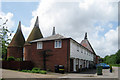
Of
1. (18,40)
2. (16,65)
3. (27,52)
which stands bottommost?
(16,65)

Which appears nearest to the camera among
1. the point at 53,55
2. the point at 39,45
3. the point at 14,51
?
the point at 53,55

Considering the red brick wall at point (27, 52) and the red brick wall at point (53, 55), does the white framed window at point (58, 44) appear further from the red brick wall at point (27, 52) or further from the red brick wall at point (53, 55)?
the red brick wall at point (27, 52)

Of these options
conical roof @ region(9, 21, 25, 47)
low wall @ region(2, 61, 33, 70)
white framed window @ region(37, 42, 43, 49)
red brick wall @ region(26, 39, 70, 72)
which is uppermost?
conical roof @ region(9, 21, 25, 47)

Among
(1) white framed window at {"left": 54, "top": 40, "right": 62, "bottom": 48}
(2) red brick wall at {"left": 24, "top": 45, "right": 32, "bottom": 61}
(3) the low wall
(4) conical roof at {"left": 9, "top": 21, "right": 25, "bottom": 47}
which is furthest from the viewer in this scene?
(4) conical roof at {"left": 9, "top": 21, "right": 25, "bottom": 47}

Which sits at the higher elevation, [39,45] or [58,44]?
[58,44]

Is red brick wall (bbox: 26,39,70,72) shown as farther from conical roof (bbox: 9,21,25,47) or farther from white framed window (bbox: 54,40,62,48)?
conical roof (bbox: 9,21,25,47)

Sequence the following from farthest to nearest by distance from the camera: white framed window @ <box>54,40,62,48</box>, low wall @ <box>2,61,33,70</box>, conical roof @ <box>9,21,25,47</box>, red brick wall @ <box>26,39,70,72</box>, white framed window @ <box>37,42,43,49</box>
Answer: conical roof @ <box>9,21,25,47</box> → white framed window @ <box>37,42,43,49</box> → low wall @ <box>2,61,33,70</box> → white framed window @ <box>54,40,62,48</box> → red brick wall @ <box>26,39,70,72</box>

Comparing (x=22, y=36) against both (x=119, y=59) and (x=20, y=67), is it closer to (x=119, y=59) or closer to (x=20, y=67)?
(x=20, y=67)

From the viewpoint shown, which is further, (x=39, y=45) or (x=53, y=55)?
(x=39, y=45)

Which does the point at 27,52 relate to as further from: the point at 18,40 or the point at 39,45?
the point at 39,45

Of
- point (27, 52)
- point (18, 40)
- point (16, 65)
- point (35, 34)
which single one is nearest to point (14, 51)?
point (18, 40)

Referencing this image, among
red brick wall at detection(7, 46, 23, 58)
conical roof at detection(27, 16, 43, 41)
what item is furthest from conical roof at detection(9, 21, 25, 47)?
conical roof at detection(27, 16, 43, 41)

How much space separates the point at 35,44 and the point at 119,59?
50867 millimetres

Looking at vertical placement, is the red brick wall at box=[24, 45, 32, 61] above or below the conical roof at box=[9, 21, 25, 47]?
below
